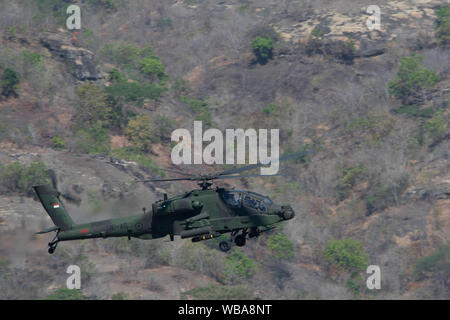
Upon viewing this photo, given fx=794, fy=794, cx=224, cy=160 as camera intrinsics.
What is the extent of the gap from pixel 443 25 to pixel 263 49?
23.1 meters

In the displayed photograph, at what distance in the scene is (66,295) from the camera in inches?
2248

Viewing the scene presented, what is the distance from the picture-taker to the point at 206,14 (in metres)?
119

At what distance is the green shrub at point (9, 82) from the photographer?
265 ft

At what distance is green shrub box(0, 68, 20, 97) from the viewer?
80812mm

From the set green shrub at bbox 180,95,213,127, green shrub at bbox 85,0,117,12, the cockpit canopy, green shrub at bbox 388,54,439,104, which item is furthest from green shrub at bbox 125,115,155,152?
green shrub at bbox 85,0,117,12

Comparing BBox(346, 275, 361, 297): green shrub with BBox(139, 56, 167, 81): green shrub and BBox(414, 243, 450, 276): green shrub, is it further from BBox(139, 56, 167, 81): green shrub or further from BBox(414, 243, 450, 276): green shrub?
BBox(139, 56, 167, 81): green shrub

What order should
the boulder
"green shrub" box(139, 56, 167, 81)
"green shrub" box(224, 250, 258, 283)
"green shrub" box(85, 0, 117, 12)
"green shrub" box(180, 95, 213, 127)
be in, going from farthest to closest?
"green shrub" box(85, 0, 117, 12) < "green shrub" box(139, 56, 167, 81) < the boulder < "green shrub" box(180, 95, 213, 127) < "green shrub" box(224, 250, 258, 283)

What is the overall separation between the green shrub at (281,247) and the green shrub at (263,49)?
123ft

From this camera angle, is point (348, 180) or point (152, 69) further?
point (152, 69)

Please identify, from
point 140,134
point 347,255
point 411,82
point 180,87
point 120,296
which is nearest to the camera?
point 120,296

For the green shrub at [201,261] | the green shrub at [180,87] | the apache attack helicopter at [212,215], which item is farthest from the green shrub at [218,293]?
the green shrub at [180,87]

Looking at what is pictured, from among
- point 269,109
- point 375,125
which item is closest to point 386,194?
point 375,125

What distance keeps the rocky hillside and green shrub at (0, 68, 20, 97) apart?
0.14 meters

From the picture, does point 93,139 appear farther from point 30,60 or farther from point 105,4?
point 105,4
